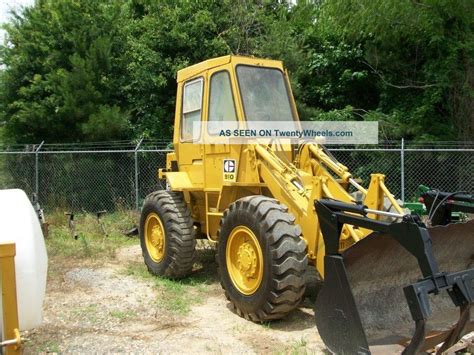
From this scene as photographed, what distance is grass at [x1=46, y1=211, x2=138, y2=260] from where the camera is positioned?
8461mm

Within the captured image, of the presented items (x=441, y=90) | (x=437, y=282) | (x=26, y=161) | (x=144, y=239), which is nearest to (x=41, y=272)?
(x=437, y=282)

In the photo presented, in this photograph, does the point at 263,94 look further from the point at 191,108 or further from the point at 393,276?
the point at 393,276

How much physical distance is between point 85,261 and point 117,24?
27.3 feet

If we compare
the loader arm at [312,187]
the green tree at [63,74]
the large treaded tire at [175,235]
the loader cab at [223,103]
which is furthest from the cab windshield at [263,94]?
the green tree at [63,74]

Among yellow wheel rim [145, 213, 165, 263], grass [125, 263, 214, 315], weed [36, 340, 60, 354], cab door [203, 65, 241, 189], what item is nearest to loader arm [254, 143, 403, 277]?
cab door [203, 65, 241, 189]

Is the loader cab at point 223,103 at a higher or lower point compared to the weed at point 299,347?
higher

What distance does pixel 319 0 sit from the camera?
11789 mm

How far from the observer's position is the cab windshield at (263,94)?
596 cm

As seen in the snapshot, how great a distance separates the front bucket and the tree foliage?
24.6ft

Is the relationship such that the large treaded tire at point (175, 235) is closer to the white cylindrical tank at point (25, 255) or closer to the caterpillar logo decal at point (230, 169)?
the caterpillar logo decal at point (230, 169)

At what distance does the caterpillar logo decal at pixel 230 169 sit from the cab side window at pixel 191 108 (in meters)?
0.80

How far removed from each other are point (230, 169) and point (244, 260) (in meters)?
1.32

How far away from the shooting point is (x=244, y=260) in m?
5.05

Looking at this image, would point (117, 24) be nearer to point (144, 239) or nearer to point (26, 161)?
point (26, 161)
